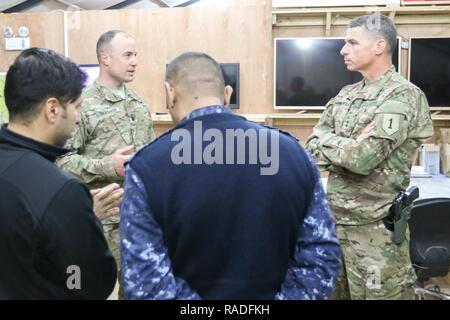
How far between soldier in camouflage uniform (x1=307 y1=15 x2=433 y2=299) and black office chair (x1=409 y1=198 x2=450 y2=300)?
0.68m

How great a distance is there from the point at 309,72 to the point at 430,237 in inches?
60.5

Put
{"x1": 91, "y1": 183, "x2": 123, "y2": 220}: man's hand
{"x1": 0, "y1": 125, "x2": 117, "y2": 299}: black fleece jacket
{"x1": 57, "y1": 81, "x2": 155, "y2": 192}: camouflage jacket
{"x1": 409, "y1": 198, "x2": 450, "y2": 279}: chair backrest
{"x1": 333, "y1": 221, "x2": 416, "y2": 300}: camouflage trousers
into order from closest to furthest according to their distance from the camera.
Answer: {"x1": 0, "y1": 125, "x2": 117, "y2": 299}: black fleece jacket
{"x1": 91, "y1": 183, "x2": 123, "y2": 220}: man's hand
{"x1": 333, "y1": 221, "x2": 416, "y2": 300}: camouflage trousers
{"x1": 57, "y1": 81, "x2": 155, "y2": 192}: camouflage jacket
{"x1": 409, "y1": 198, "x2": 450, "y2": 279}: chair backrest

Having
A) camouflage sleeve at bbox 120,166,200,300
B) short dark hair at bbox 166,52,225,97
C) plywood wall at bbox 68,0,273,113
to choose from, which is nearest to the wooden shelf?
plywood wall at bbox 68,0,273,113

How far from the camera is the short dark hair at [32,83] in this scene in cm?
108

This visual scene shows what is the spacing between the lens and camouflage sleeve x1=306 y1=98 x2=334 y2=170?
192cm

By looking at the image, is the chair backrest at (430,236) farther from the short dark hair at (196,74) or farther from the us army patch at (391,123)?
the short dark hair at (196,74)

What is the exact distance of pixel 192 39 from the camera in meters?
3.71

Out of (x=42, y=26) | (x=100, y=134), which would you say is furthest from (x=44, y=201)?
(x=42, y=26)

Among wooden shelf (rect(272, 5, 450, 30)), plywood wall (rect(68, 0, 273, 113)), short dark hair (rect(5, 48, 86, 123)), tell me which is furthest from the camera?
plywood wall (rect(68, 0, 273, 113))

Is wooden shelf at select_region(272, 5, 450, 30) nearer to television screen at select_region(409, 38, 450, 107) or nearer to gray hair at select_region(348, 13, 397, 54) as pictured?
television screen at select_region(409, 38, 450, 107)

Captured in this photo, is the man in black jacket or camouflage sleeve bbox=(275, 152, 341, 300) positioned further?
camouflage sleeve bbox=(275, 152, 341, 300)

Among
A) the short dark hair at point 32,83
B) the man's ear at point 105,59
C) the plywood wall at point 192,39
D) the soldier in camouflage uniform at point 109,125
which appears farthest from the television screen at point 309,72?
the short dark hair at point 32,83

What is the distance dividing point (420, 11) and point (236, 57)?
1458 millimetres

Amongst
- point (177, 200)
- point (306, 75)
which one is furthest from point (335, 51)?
point (177, 200)
